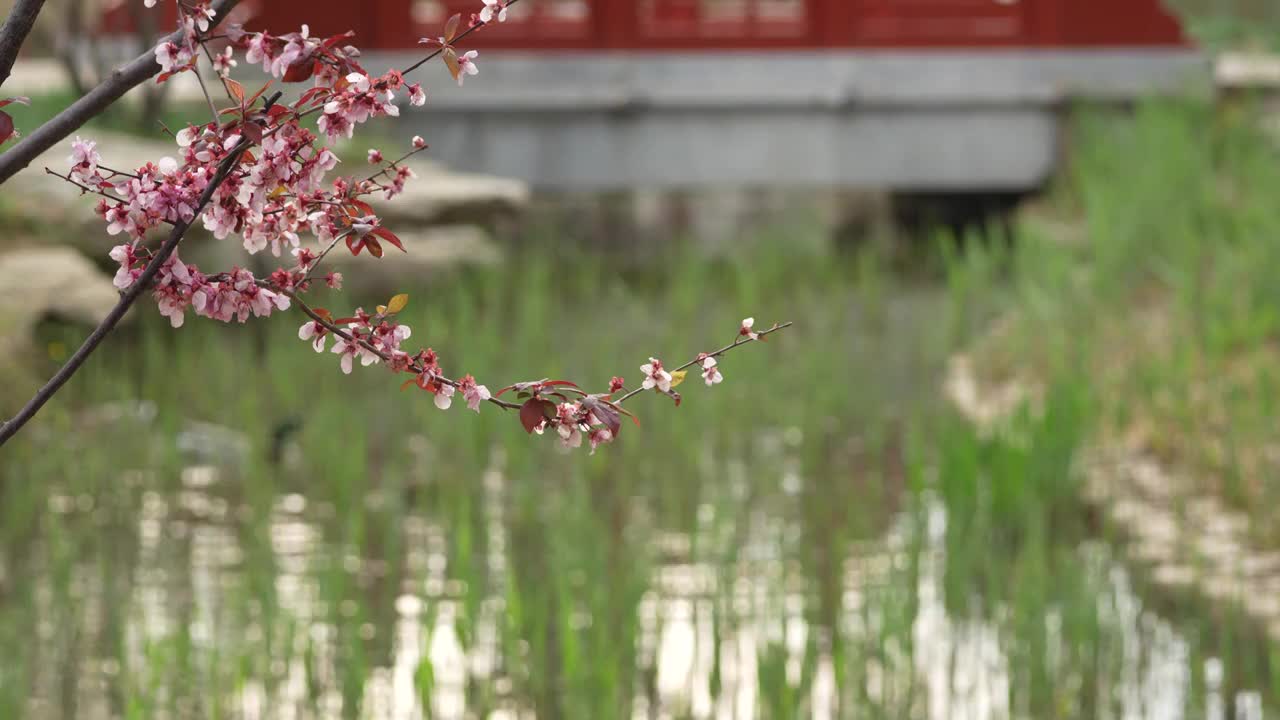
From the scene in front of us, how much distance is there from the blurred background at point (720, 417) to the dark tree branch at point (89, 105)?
198 mm

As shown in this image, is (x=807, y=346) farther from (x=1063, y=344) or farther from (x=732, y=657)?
(x=732, y=657)

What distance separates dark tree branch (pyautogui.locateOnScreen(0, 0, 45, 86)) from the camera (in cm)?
136

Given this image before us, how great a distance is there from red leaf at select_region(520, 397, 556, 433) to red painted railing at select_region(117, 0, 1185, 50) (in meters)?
8.05

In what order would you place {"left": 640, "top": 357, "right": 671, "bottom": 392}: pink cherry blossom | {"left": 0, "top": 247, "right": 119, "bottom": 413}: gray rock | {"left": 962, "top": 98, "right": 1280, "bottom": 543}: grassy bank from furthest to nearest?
{"left": 0, "top": 247, "right": 119, "bottom": 413}: gray rock → {"left": 962, "top": 98, "right": 1280, "bottom": 543}: grassy bank → {"left": 640, "top": 357, "right": 671, "bottom": 392}: pink cherry blossom

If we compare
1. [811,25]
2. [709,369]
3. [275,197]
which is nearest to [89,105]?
[275,197]

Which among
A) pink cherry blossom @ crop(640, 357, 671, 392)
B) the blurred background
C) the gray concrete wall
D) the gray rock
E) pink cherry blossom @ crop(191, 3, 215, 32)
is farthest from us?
the gray concrete wall

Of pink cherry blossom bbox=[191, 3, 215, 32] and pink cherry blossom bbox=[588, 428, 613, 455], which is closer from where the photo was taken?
pink cherry blossom bbox=[191, 3, 215, 32]

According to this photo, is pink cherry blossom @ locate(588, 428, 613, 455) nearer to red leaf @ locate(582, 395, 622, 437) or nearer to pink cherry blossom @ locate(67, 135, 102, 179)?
red leaf @ locate(582, 395, 622, 437)

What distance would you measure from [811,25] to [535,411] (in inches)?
323

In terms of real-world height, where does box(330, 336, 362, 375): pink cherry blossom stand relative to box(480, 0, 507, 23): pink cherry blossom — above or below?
below

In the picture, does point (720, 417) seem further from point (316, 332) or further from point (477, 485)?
point (316, 332)

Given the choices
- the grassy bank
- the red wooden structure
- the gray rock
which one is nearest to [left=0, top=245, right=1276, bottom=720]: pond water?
the gray rock

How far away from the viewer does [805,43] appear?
9.36 metres

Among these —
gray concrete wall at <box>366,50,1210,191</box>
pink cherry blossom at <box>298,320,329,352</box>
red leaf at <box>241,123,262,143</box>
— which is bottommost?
pink cherry blossom at <box>298,320,329,352</box>
